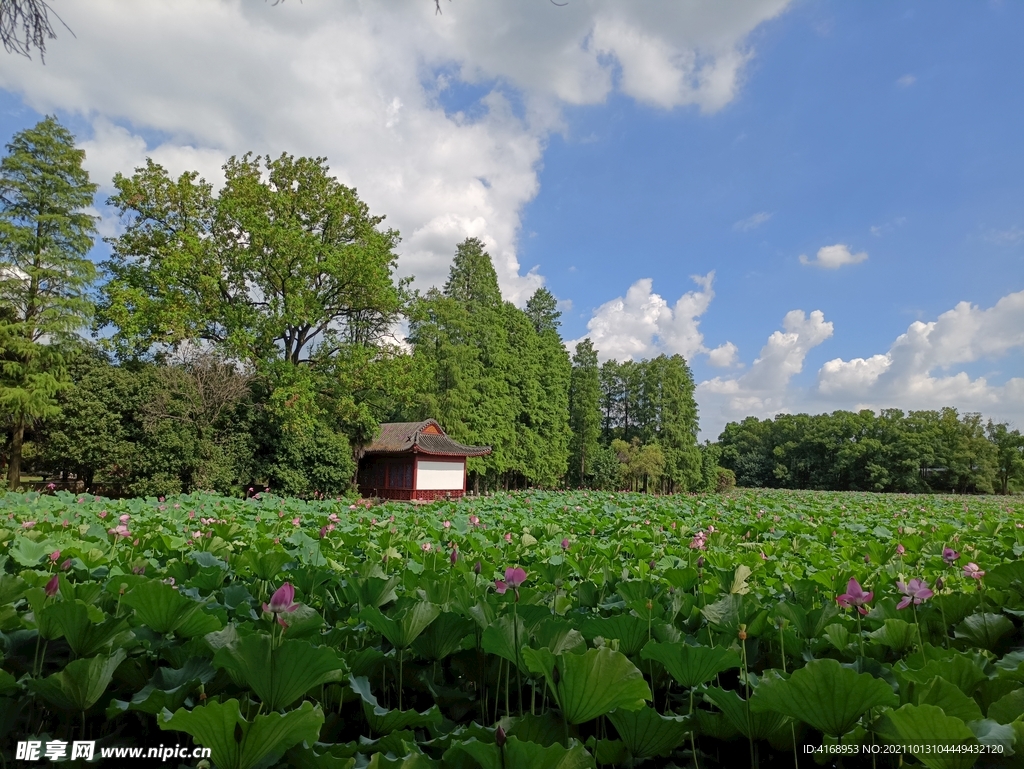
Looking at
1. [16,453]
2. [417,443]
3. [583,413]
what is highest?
[583,413]

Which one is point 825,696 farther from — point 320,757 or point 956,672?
point 320,757

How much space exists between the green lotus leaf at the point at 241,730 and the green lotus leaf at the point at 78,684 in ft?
0.95

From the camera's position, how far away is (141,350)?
18.5 meters

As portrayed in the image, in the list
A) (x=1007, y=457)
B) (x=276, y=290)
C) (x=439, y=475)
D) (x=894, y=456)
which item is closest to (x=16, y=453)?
(x=276, y=290)

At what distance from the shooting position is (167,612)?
4.50ft

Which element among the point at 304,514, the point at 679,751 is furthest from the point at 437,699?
the point at 304,514

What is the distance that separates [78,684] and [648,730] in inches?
42.9

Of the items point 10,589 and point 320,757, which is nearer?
point 320,757

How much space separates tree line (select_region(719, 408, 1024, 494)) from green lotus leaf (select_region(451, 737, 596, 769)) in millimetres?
55901

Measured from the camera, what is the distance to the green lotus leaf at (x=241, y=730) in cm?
86

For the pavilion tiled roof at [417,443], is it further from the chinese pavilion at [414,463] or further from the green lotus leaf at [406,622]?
the green lotus leaf at [406,622]

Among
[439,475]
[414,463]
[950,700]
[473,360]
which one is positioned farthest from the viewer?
[473,360]

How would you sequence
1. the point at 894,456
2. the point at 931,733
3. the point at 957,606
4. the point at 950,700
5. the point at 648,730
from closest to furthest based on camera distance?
the point at 931,733 < the point at 950,700 < the point at 648,730 < the point at 957,606 < the point at 894,456

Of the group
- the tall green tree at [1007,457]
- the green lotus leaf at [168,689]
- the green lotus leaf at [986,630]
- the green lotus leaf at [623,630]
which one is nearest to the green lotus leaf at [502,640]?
the green lotus leaf at [623,630]
